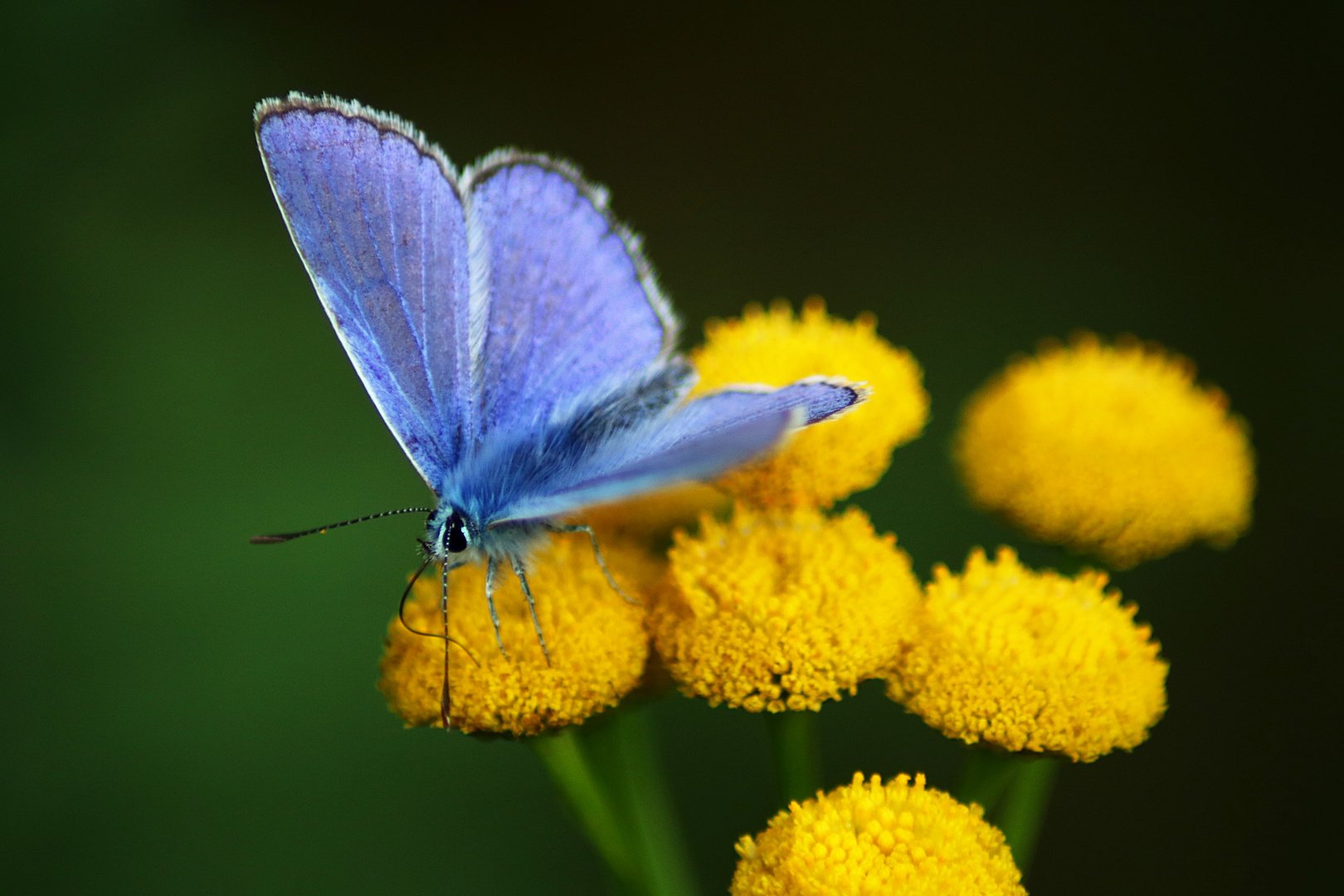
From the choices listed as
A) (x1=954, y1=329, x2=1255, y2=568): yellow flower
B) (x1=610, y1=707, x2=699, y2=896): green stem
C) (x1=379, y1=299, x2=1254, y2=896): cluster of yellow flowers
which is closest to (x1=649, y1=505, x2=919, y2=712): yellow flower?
(x1=379, y1=299, x2=1254, y2=896): cluster of yellow flowers

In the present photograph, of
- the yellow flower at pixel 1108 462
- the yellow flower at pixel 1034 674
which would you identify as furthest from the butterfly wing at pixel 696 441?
the yellow flower at pixel 1108 462

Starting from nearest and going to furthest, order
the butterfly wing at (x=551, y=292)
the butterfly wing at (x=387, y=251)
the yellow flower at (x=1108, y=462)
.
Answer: the butterfly wing at (x=387, y=251), the butterfly wing at (x=551, y=292), the yellow flower at (x=1108, y=462)

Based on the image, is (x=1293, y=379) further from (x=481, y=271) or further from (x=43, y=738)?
(x=43, y=738)

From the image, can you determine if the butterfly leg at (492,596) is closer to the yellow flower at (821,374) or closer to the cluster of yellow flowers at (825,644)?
the cluster of yellow flowers at (825,644)

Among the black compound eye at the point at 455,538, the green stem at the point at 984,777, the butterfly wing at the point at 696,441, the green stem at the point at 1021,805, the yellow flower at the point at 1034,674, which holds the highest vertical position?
the butterfly wing at the point at 696,441

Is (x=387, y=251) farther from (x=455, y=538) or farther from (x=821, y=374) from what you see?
(x=821, y=374)

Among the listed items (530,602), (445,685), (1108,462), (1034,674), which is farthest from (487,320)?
(1108,462)

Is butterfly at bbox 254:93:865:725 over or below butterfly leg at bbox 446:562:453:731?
over

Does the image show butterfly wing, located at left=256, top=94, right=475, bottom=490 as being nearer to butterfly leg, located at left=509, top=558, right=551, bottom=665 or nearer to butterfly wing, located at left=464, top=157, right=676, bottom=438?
butterfly wing, located at left=464, top=157, right=676, bottom=438
